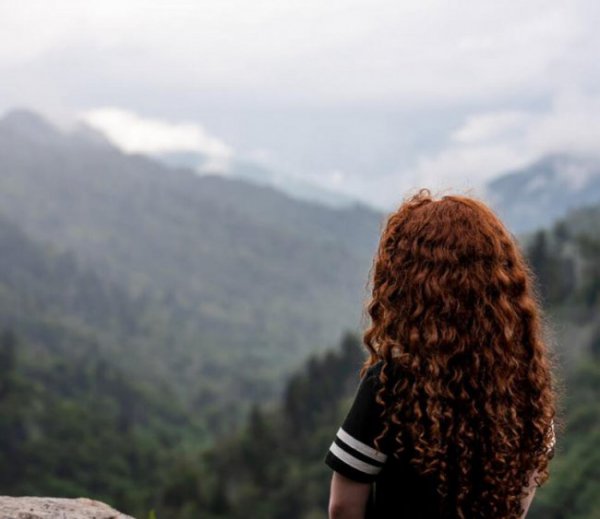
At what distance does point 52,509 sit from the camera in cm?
532

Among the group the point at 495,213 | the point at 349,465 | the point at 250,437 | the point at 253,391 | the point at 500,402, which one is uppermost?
the point at 495,213

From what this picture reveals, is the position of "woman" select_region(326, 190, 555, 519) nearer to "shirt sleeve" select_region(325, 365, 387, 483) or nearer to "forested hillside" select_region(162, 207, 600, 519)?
"shirt sleeve" select_region(325, 365, 387, 483)

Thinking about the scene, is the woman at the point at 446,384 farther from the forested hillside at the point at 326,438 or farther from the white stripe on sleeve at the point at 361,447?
the forested hillside at the point at 326,438

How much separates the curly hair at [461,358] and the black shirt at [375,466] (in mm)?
50

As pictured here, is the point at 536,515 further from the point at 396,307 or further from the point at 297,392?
the point at 396,307

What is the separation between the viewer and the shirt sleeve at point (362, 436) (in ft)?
13.1

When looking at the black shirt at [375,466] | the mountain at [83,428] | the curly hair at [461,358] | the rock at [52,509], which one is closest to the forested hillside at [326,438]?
the mountain at [83,428]

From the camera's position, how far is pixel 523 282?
4.22 meters

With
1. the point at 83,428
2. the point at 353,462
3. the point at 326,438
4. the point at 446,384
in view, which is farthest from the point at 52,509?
the point at 83,428

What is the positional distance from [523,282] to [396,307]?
0.64 m

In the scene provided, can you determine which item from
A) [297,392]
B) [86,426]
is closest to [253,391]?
[86,426]

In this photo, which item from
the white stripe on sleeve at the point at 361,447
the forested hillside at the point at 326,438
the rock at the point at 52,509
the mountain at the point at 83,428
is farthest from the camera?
the mountain at the point at 83,428

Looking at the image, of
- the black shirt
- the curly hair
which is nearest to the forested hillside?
the curly hair

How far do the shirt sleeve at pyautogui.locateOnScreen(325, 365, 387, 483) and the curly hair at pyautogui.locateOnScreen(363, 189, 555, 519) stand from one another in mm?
47
